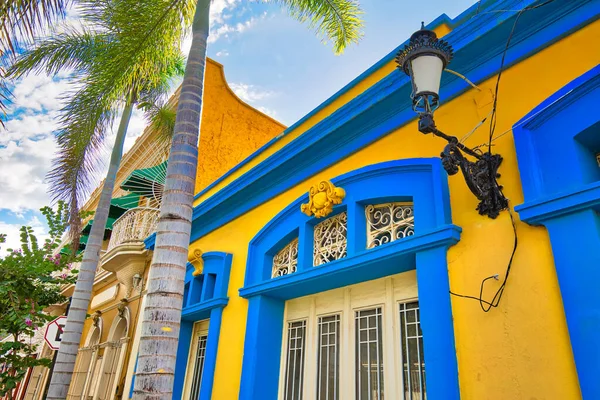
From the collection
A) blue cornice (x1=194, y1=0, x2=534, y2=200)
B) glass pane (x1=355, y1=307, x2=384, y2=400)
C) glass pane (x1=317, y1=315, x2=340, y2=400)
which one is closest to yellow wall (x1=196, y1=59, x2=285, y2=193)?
blue cornice (x1=194, y1=0, x2=534, y2=200)

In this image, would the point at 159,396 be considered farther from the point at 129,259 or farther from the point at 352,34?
the point at 129,259

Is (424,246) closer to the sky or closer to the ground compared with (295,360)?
closer to the sky

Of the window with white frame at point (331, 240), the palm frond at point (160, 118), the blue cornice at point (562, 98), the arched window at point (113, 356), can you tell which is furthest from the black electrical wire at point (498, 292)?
the palm frond at point (160, 118)

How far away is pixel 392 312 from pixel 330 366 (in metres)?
0.99

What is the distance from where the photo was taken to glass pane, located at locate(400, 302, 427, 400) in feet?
12.4

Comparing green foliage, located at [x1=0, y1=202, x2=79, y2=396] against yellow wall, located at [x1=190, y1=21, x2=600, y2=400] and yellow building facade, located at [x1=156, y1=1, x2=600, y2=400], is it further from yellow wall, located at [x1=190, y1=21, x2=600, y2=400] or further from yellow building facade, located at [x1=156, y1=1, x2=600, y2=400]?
yellow wall, located at [x1=190, y1=21, x2=600, y2=400]

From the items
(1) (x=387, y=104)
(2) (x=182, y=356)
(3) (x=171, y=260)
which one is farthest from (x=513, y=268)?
(2) (x=182, y=356)

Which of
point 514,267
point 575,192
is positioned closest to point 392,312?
point 514,267

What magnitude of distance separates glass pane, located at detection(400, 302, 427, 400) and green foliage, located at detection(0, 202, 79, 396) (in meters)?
7.71

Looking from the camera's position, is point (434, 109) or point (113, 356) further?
point (113, 356)

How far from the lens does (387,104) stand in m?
4.63

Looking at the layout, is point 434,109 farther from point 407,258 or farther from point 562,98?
point 407,258

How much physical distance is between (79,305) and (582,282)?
7267mm

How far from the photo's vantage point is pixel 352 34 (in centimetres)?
685
